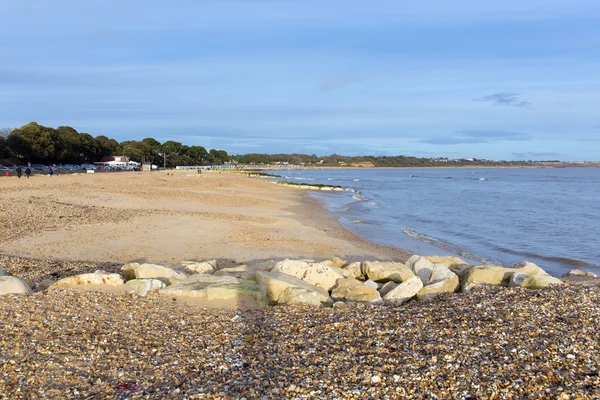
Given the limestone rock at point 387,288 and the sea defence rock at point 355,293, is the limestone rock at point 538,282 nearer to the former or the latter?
→ the limestone rock at point 387,288

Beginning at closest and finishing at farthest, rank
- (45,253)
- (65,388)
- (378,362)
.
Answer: (65,388), (378,362), (45,253)

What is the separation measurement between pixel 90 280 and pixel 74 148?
86.9 m

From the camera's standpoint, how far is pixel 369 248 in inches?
675

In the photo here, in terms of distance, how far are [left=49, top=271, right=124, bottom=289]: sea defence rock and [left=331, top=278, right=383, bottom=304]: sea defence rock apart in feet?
13.7

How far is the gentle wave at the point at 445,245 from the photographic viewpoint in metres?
16.3

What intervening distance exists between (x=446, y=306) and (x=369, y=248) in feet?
31.1

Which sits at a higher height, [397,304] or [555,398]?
[555,398]

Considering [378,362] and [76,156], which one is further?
[76,156]

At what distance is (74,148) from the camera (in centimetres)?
8656

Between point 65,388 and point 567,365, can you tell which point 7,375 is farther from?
point 567,365

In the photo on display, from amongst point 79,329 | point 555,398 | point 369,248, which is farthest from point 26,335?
point 369,248

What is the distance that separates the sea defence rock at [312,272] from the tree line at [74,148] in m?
64.9

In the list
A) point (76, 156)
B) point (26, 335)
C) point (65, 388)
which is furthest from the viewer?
point (76, 156)

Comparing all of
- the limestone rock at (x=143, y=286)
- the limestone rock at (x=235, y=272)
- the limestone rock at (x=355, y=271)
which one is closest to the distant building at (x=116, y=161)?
the limestone rock at (x=235, y=272)
